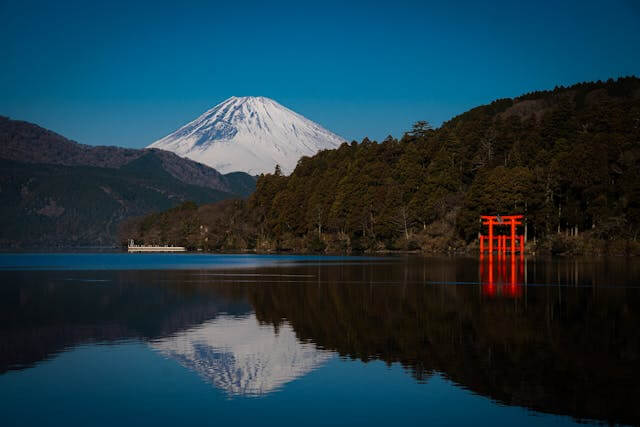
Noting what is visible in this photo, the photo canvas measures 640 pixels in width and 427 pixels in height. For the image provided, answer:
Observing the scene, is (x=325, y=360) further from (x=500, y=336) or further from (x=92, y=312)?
(x=92, y=312)

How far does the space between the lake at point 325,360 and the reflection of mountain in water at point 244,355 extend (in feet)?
0.16

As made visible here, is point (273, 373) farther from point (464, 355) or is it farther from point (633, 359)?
point (633, 359)

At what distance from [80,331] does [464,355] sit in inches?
398

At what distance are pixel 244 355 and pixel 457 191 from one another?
277ft

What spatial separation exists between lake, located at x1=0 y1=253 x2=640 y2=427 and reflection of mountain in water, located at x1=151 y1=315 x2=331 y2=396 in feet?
0.16

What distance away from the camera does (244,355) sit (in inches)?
605

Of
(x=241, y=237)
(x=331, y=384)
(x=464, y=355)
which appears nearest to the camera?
(x=331, y=384)

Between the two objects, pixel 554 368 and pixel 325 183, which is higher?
pixel 325 183

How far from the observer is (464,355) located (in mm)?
14711

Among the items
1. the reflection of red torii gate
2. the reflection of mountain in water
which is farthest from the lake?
the reflection of red torii gate

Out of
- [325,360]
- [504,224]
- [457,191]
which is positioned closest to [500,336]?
[325,360]

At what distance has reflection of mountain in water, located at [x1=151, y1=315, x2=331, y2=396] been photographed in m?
13.0

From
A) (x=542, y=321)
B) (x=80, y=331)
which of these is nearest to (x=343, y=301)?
(x=542, y=321)

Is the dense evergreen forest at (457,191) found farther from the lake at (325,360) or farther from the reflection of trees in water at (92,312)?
the reflection of trees in water at (92,312)
